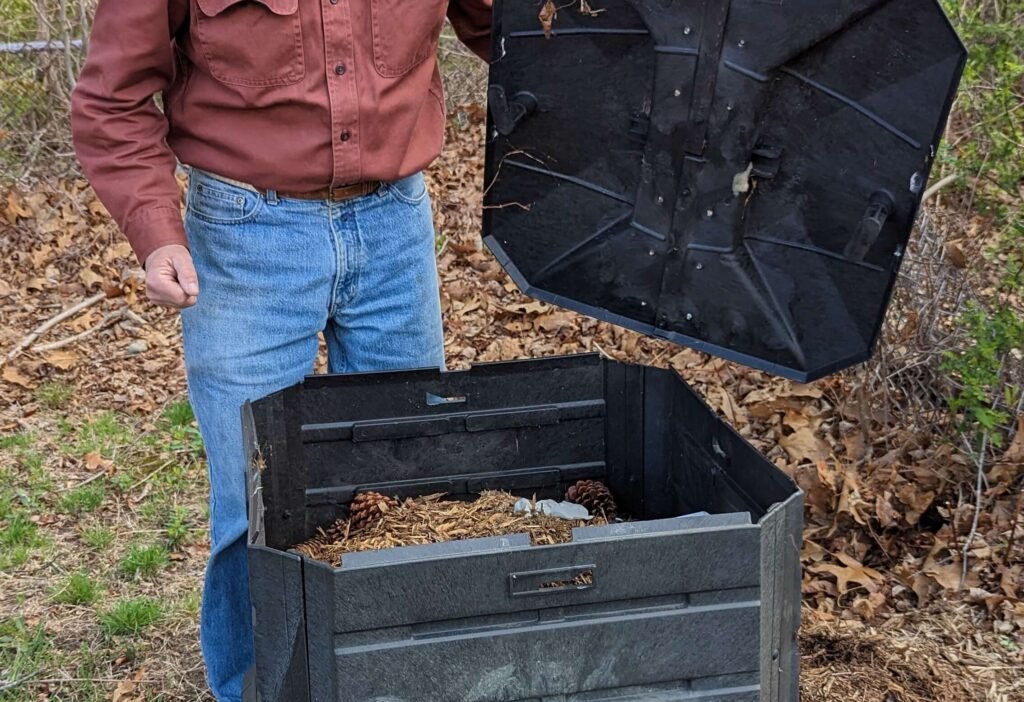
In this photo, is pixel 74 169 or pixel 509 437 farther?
pixel 74 169

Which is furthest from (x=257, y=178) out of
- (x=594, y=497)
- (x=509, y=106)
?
(x=594, y=497)

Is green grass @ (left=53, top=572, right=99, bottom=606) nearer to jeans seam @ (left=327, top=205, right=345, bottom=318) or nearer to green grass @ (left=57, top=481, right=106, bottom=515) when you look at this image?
green grass @ (left=57, top=481, right=106, bottom=515)

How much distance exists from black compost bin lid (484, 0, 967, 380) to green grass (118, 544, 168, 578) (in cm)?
210

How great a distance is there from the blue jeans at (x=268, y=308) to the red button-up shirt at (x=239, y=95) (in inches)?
3.9

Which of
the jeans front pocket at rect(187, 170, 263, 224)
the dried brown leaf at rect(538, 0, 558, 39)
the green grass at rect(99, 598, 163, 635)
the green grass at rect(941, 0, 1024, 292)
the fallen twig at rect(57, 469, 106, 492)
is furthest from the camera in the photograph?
the fallen twig at rect(57, 469, 106, 492)

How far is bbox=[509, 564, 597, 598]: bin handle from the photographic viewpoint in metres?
1.82

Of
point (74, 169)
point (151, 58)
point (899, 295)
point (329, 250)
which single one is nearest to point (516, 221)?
point (329, 250)

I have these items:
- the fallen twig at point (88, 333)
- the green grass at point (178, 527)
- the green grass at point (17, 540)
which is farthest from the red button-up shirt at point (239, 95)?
the fallen twig at point (88, 333)

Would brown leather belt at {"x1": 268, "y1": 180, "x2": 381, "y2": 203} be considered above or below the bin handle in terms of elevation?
above

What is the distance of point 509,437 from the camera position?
9.18 feet

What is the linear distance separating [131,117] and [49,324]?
13.4 feet

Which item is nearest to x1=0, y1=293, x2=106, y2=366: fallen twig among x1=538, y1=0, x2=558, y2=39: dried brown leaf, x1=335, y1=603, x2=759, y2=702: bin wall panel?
Result: x1=538, y1=0, x2=558, y2=39: dried brown leaf

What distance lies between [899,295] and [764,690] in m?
2.15

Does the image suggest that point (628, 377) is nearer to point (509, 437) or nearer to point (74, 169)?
point (509, 437)
